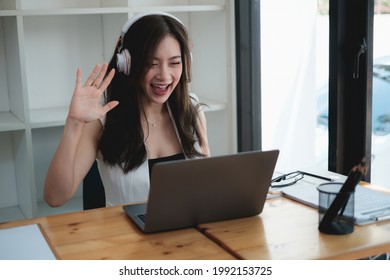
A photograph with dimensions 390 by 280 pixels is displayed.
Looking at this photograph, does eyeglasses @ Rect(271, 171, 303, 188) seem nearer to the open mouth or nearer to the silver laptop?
the silver laptop

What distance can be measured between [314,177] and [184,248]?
769mm

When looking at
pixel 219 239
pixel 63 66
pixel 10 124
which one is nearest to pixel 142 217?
pixel 219 239

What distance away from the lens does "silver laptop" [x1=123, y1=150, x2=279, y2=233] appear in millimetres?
1527

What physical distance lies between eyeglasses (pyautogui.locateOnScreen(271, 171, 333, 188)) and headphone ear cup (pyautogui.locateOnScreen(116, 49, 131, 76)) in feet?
2.07

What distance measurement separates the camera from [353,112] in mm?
2488

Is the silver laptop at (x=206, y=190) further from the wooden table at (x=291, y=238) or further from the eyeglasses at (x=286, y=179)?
the eyeglasses at (x=286, y=179)

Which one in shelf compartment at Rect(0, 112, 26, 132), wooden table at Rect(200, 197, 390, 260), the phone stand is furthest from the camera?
shelf compartment at Rect(0, 112, 26, 132)

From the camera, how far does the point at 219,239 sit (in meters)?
1.54

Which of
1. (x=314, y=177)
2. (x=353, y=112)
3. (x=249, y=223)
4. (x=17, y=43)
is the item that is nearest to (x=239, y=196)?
(x=249, y=223)

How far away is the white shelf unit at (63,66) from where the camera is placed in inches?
112

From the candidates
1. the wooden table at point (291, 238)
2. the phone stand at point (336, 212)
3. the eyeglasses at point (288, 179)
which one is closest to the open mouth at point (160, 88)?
the eyeglasses at point (288, 179)

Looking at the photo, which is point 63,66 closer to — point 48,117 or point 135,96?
point 48,117

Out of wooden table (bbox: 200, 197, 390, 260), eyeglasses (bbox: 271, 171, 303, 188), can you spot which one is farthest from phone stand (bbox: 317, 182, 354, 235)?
eyeglasses (bbox: 271, 171, 303, 188)

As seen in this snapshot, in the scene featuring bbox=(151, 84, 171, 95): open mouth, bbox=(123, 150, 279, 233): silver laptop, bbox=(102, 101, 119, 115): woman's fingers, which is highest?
bbox=(151, 84, 171, 95): open mouth
